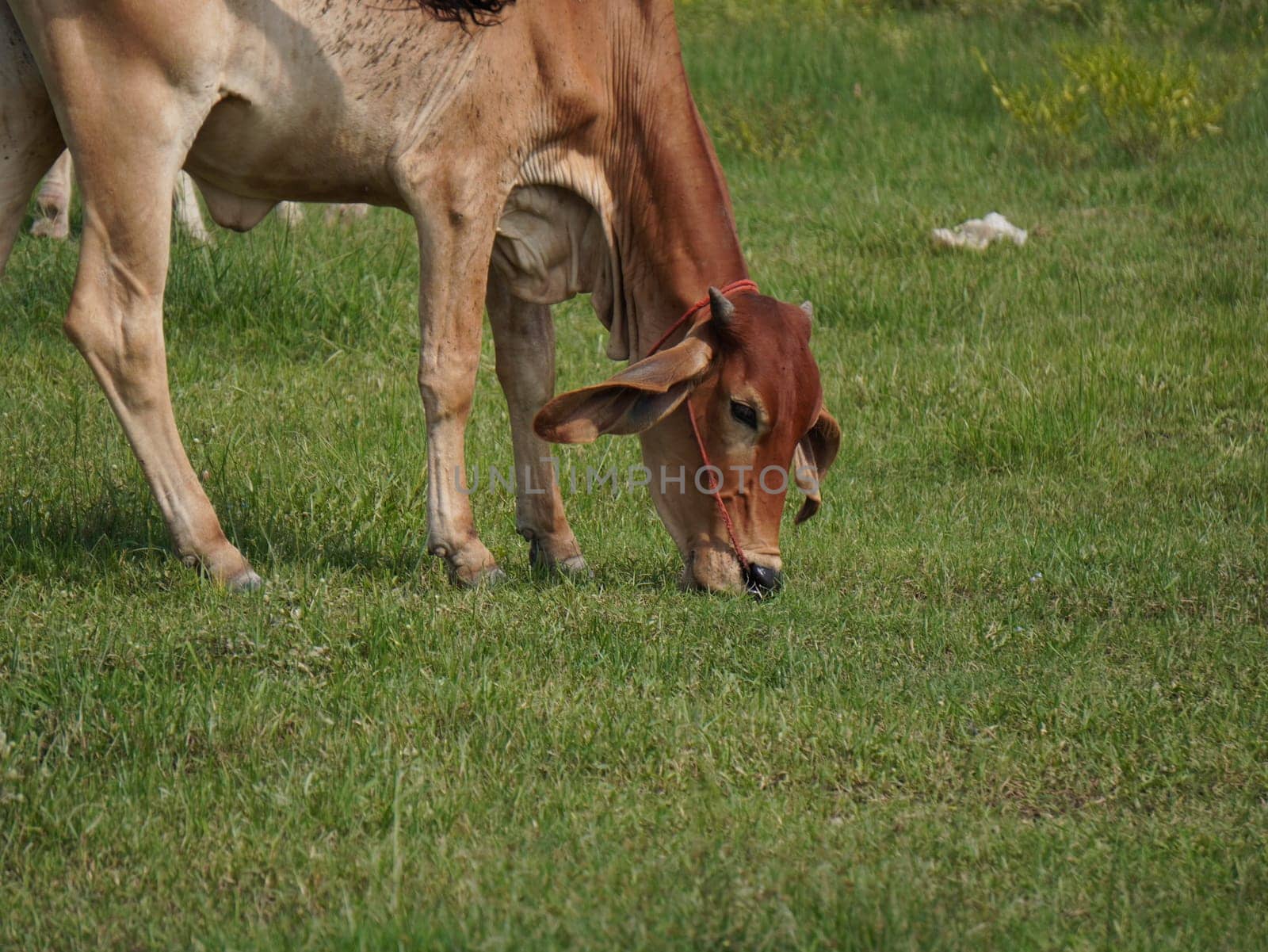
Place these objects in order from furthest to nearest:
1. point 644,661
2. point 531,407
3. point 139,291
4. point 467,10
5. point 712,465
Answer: point 531,407, point 712,465, point 467,10, point 139,291, point 644,661

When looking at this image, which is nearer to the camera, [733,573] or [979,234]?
[733,573]

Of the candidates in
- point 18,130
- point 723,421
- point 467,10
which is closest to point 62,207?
point 18,130

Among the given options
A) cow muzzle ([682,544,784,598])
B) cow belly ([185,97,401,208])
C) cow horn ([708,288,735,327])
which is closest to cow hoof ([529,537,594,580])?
cow muzzle ([682,544,784,598])

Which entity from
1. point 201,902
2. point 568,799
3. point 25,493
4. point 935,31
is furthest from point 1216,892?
point 935,31

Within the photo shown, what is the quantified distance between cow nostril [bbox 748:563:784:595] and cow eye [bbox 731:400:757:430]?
45 cm

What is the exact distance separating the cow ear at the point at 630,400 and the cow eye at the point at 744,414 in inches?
5.6

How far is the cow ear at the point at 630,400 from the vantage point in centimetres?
475

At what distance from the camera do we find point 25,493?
5.50 m

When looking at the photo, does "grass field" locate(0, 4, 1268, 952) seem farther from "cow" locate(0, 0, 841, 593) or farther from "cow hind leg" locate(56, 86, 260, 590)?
"cow" locate(0, 0, 841, 593)

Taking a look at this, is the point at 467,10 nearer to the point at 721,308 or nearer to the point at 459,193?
the point at 459,193

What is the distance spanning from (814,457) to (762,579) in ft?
1.82

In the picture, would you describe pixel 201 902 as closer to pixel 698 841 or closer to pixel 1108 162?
pixel 698 841

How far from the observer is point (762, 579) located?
5.08m

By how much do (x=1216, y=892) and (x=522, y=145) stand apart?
2989 millimetres
